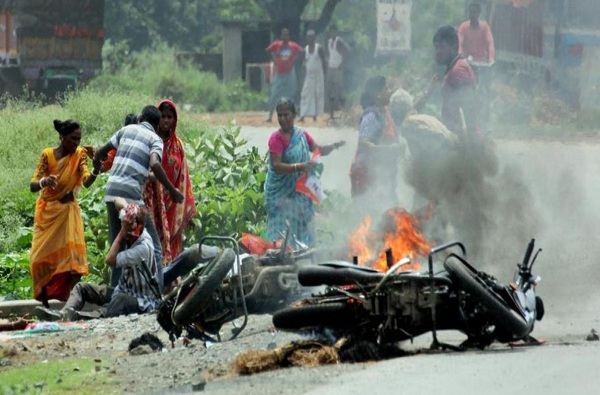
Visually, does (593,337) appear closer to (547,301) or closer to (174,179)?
(547,301)

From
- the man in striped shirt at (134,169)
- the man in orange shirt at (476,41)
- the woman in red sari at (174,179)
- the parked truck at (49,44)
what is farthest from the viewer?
the parked truck at (49,44)

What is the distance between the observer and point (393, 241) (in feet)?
39.9

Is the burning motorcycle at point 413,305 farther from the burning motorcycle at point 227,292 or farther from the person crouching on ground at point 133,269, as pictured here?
the person crouching on ground at point 133,269

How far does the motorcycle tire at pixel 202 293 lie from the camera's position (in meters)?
10.4

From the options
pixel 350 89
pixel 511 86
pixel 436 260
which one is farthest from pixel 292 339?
pixel 350 89

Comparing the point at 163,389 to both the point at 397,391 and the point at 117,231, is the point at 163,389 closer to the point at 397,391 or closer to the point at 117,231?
the point at 397,391

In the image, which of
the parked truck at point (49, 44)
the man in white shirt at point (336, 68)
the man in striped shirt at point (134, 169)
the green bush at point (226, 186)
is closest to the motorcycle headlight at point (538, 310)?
the man in striped shirt at point (134, 169)

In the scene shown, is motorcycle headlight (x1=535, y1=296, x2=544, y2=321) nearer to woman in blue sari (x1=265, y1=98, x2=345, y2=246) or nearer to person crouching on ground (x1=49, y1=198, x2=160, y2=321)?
person crouching on ground (x1=49, y1=198, x2=160, y2=321)

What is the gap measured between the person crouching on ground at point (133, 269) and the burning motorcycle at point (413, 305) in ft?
8.47

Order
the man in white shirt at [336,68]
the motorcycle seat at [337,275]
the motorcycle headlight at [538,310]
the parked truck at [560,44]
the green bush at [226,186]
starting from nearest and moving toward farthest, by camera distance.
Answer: the motorcycle seat at [337,275] → the motorcycle headlight at [538,310] → the green bush at [226,186] → the parked truck at [560,44] → the man in white shirt at [336,68]

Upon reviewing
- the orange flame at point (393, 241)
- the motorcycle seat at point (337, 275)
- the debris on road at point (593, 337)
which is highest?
the motorcycle seat at point (337, 275)

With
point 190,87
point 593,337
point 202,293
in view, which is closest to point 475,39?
point 593,337

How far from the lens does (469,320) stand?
9703mm

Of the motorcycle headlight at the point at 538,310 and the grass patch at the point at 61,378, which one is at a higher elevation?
the motorcycle headlight at the point at 538,310
